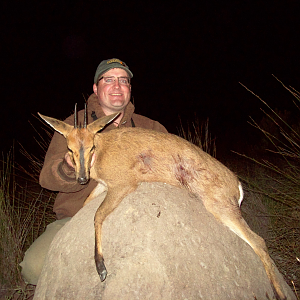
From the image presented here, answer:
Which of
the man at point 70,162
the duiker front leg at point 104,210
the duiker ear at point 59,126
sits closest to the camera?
the duiker front leg at point 104,210

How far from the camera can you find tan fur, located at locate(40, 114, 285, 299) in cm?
296

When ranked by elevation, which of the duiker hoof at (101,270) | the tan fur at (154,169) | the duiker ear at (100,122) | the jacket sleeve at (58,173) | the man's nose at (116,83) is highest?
the man's nose at (116,83)

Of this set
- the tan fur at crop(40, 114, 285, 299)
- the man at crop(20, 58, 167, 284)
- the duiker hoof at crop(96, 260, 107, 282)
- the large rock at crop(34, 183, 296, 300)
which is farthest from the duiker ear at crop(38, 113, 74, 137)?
the duiker hoof at crop(96, 260, 107, 282)

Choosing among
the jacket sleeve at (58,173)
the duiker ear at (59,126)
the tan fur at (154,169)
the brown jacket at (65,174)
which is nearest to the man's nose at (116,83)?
the brown jacket at (65,174)

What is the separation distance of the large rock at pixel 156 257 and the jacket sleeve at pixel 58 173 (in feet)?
2.55

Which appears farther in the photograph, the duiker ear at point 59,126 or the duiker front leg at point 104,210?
the duiker ear at point 59,126

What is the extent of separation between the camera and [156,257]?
2479mm

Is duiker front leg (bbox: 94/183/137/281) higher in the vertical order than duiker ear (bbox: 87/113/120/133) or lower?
lower

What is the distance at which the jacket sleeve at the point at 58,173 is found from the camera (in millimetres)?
3625

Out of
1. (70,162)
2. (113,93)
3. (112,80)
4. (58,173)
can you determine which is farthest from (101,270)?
(112,80)

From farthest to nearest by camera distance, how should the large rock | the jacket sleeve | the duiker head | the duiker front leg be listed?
the jacket sleeve → the duiker head → the duiker front leg → the large rock

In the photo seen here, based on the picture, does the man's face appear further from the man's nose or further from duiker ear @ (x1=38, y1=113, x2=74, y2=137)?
duiker ear @ (x1=38, y1=113, x2=74, y2=137)

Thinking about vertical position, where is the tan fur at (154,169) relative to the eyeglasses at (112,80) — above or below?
below

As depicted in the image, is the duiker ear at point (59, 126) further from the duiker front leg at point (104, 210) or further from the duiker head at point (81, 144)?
the duiker front leg at point (104, 210)
